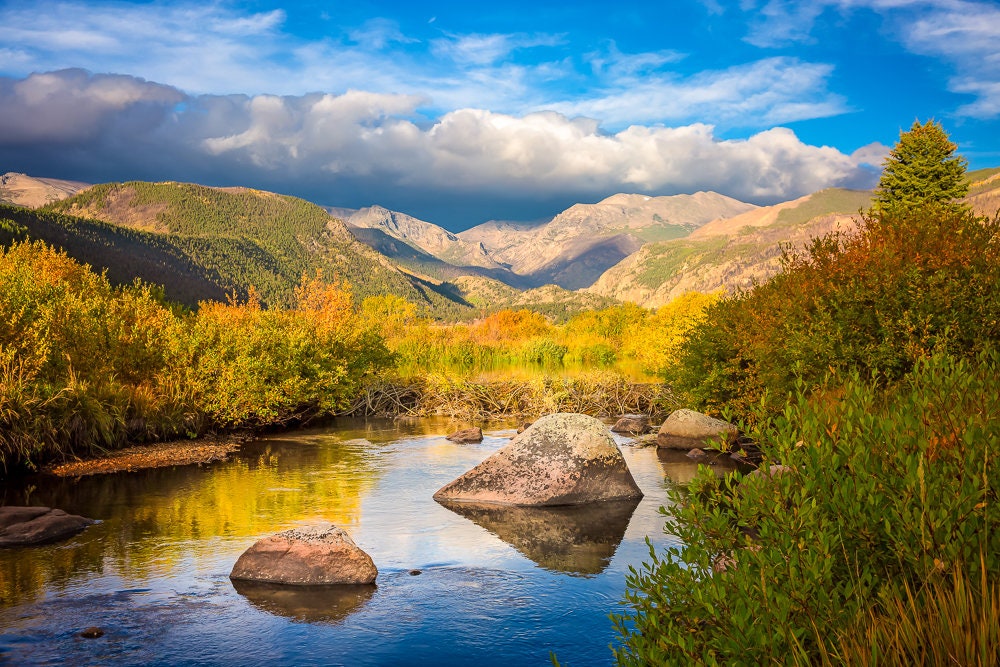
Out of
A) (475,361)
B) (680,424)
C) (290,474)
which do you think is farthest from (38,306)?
(475,361)

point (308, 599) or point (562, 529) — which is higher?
point (308, 599)

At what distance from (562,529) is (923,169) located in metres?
65.0

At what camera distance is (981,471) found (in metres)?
4.95

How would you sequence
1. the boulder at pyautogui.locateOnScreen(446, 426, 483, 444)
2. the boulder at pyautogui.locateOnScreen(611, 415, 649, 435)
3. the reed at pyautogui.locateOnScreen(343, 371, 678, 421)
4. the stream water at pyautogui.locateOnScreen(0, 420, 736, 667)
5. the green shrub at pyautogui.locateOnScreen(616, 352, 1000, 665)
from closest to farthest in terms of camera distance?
the green shrub at pyautogui.locateOnScreen(616, 352, 1000, 665) < the stream water at pyautogui.locateOnScreen(0, 420, 736, 667) < the boulder at pyautogui.locateOnScreen(446, 426, 483, 444) < the boulder at pyautogui.locateOnScreen(611, 415, 649, 435) < the reed at pyautogui.locateOnScreen(343, 371, 678, 421)

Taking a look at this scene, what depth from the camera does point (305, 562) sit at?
1039cm

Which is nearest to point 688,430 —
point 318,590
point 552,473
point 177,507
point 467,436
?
point 467,436

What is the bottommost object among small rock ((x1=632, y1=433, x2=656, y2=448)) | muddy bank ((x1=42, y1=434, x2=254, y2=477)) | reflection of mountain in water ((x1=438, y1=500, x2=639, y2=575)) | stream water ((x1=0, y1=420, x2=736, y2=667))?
small rock ((x1=632, y1=433, x2=656, y2=448))

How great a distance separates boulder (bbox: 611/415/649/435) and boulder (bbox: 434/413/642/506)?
10.7m

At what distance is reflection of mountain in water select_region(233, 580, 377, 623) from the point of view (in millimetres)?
9195

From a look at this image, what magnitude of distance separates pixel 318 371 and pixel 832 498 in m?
23.4

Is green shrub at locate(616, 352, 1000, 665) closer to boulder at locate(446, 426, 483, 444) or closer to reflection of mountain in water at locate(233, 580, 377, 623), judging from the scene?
reflection of mountain in water at locate(233, 580, 377, 623)

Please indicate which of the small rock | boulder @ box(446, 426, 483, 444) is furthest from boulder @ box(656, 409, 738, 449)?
boulder @ box(446, 426, 483, 444)

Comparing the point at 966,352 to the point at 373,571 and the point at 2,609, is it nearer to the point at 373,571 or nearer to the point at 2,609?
the point at 373,571

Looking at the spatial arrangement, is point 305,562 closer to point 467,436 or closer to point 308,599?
point 308,599
